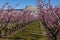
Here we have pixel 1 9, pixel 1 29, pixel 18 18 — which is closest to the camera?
pixel 1 29

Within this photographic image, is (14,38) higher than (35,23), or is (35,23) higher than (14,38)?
(35,23)

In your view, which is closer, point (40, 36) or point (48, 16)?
point (40, 36)

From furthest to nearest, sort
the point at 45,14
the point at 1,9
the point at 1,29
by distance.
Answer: the point at 1,9
the point at 1,29
the point at 45,14

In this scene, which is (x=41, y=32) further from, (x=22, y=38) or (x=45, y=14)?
(x=45, y=14)

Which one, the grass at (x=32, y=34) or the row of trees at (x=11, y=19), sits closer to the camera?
the grass at (x=32, y=34)

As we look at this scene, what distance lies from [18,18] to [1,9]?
416 cm

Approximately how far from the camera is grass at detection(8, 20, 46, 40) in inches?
78.7

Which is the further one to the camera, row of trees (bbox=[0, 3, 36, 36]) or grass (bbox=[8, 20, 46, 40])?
row of trees (bbox=[0, 3, 36, 36])

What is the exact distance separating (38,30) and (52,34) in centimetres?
619

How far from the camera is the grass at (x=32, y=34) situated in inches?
78.7

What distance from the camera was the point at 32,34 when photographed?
2.02 metres

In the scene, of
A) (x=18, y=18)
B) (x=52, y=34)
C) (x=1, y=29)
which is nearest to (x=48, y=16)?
(x=52, y=34)

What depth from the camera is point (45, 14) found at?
10672mm

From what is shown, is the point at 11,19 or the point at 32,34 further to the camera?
the point at 11,19
